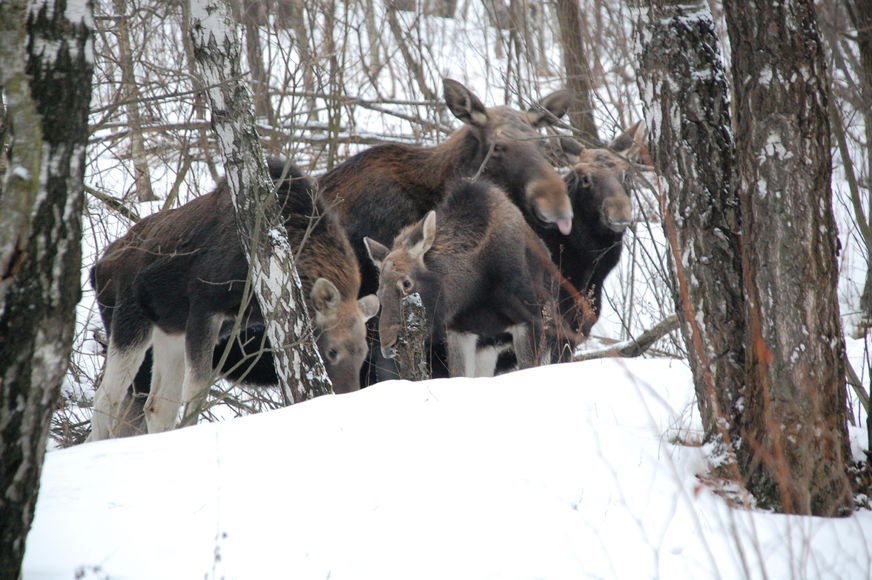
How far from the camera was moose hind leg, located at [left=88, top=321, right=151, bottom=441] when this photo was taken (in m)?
7.38

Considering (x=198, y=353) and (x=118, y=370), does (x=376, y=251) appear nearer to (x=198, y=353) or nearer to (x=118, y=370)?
(x=198, y=353)

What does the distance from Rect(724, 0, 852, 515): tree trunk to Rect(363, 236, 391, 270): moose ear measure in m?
4.12

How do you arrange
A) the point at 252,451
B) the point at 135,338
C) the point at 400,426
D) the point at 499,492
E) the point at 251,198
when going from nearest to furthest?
the point at 499,492 → the point at 252,451 → the point at 400,426 → the point at 251,198 → the point at 135,338

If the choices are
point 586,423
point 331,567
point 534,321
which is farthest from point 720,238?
point 534,321

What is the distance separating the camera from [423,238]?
7.68 meters

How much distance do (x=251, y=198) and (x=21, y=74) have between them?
128 inches

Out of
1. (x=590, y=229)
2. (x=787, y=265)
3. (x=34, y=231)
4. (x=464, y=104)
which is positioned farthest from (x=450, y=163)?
(x=34, y=231)

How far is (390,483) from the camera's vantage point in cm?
392

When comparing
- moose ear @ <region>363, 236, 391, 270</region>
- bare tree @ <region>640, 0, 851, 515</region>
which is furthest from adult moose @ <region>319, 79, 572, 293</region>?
bare tree @ <region>640, 0, 851, 515</region>

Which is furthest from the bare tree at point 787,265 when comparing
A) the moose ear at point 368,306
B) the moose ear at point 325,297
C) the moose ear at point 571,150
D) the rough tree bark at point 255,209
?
the moose ear at point 571,150

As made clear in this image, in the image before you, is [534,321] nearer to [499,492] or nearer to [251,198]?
[251,198]

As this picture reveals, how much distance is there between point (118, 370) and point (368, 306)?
203 cm

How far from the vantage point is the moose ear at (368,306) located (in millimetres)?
7555

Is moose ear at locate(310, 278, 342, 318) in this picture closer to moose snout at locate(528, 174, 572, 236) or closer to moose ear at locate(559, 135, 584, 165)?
moose snout at locate(528, 174, 572, 236)
